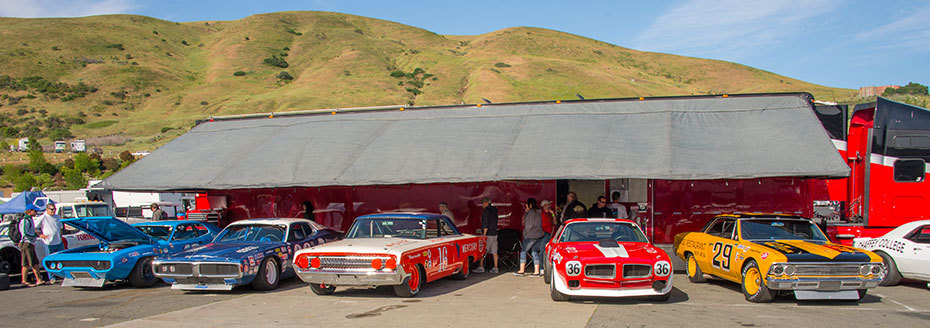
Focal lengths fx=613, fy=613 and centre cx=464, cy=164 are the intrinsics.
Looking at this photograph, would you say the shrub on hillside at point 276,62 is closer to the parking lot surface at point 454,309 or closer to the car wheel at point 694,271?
the parking lot surface at point 454,309

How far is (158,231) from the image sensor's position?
43.9 feet

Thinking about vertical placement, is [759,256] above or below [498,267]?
above

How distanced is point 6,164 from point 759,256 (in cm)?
6681

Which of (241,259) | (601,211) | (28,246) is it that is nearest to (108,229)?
(28,246)

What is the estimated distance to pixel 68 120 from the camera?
8131 cm

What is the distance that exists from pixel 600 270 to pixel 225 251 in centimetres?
627

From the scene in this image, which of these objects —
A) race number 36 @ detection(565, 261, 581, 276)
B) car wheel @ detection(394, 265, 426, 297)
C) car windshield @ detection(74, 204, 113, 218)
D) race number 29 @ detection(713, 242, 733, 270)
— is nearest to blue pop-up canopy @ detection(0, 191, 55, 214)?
car windshield @ detection(74, 204, 113, 218)

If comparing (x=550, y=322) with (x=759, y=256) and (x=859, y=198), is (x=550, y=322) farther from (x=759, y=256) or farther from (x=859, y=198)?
(x=859, y=198)

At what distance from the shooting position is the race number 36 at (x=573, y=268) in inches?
342

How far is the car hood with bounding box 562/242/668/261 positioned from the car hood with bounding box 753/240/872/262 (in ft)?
5.63

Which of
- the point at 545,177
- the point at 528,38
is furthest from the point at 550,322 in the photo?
the point at 528,38

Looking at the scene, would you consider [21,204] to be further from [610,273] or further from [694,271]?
[694,271]

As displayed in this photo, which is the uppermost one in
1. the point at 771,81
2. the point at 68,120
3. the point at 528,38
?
the point at 528,38

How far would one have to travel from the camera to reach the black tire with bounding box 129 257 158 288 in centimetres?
1140
